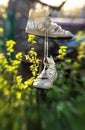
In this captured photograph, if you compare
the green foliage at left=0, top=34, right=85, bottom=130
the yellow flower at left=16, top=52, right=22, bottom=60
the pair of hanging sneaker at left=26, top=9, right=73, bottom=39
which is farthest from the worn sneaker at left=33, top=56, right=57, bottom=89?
the green foliage at left=0, top=34, right=85, bottom=130

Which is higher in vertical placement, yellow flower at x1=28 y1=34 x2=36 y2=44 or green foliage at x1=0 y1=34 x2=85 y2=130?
yellow flower at x1=28 y1=34 x2=36 y2=44

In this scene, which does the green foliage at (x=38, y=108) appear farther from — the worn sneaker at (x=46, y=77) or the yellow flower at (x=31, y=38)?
the worn sneaker at (x=46, y=77)

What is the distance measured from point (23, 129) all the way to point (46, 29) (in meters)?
1.30

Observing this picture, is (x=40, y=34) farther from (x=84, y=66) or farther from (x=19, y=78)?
(x=84, y=66)

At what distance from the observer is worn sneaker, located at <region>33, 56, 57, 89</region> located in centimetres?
212

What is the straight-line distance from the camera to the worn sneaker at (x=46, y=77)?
2.12 meters

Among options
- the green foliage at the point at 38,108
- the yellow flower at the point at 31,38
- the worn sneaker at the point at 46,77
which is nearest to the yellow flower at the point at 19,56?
the yellow flower at the point at 31,38

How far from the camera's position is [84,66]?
428 cm

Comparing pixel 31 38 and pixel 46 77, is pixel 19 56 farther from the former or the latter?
pixel 46 77

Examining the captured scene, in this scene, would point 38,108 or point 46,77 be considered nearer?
point 46,77

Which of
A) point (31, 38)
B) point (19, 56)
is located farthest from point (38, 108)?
point (31, 38)

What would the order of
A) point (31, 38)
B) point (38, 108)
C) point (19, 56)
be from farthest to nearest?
point (38, 108)
point (19, 56)
point (31, 38)

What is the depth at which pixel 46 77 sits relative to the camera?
215cm

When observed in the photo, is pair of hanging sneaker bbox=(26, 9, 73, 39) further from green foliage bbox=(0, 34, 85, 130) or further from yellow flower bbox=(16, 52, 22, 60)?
green foliage bbox=(0, 34, 85, 130)
